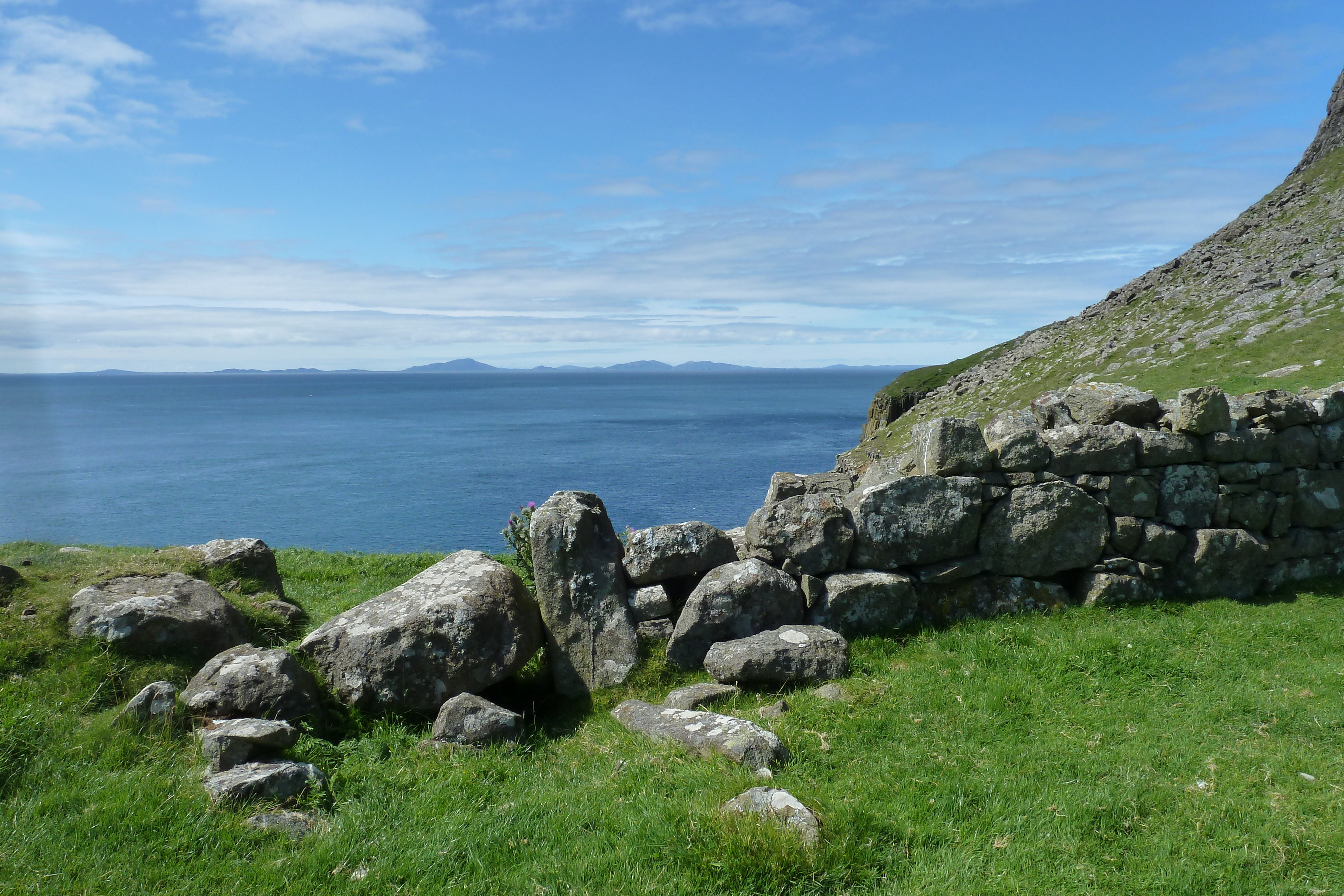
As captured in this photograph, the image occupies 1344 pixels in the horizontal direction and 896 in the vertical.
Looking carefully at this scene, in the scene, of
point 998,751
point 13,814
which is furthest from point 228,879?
point 998,751

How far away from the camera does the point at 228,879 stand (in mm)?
5609

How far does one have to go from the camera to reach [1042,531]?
11.1m

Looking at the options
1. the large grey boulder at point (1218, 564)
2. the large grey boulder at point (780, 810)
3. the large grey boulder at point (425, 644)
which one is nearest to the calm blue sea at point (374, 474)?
the large grey boulder at point (425, 644)

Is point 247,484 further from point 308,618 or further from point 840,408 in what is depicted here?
point 840,408

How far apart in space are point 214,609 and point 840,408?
19668 cm

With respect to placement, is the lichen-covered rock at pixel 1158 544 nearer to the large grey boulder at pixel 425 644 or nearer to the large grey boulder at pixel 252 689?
the large grey boulder at pixel 425 644

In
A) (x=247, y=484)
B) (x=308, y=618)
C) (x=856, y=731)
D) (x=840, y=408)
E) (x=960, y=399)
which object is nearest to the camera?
(x=856, y=731)

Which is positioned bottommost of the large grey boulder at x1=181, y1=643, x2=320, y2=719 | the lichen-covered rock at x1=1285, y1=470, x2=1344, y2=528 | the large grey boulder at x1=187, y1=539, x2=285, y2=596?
A: the large grey boulder at x1=181, y1=643, x2=320, y2=719

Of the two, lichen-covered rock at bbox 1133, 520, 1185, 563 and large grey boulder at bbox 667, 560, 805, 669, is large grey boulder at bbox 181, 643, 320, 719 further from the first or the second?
lichen-covered rock at bbox 1133, 520, 1185, 563

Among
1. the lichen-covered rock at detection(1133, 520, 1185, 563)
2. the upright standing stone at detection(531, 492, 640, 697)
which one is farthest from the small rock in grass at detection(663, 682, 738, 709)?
the lichen-covered rock at detection(1133, 520, 1185, 563)

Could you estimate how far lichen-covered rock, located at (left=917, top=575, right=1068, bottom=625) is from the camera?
431 inches

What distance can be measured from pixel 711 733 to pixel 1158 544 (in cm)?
801

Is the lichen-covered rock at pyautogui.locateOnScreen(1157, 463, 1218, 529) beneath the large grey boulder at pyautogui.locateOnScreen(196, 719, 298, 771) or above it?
above

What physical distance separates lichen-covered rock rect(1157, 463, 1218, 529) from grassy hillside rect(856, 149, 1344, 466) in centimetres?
2489
